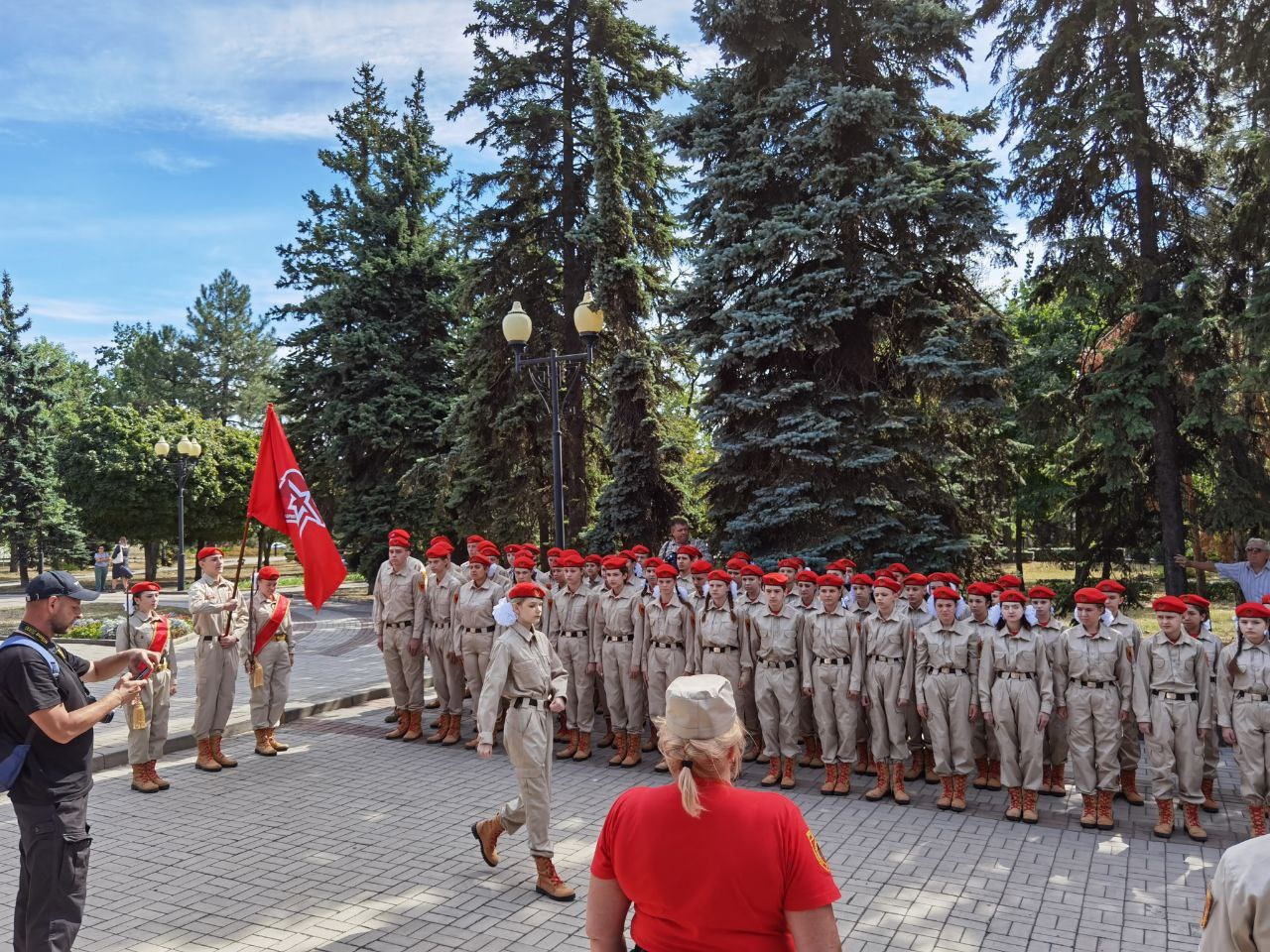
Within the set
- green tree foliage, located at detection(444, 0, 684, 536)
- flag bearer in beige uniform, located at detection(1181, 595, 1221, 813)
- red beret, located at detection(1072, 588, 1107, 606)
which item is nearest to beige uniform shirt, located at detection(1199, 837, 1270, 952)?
red beret, located at detection(1072, 588, 1107, 606)

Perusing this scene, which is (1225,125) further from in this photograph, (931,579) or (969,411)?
(931,579)

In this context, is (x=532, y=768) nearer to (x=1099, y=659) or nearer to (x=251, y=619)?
(x=1099, y=659)

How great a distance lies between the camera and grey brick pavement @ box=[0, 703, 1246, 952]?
608 centimetres

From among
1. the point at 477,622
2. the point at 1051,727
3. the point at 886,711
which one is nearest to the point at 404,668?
the point at 477,622

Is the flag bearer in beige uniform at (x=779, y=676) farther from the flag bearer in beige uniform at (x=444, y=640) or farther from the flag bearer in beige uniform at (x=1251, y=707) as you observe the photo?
the flag bearer in beige uniform at (x=444, y=640)

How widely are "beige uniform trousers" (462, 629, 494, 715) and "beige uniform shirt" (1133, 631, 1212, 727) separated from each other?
6.94 metres

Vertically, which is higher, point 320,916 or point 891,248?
point 891,248

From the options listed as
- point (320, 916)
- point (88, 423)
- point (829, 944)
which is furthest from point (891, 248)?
point (88, 423)

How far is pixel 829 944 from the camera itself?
8.85ft

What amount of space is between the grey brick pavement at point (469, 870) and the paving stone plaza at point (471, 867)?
0.02 meters

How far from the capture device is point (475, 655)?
11.2 metres

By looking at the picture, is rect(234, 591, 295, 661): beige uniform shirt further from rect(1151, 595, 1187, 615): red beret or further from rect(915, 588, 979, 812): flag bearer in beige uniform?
rect(1151, 595, 1187, 615): red beret

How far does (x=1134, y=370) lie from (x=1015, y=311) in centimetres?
1766

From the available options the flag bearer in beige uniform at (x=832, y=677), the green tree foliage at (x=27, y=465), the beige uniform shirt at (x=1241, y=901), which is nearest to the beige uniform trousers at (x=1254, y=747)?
the flag bearer in beige uniform at (x=832, y=677)
